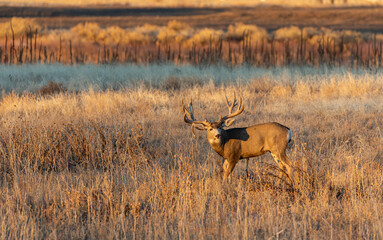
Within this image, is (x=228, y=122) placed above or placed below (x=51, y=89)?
above

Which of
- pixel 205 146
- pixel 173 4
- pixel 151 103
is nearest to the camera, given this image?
pixel 205 146

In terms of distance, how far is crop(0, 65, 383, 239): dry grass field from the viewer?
5047 mm

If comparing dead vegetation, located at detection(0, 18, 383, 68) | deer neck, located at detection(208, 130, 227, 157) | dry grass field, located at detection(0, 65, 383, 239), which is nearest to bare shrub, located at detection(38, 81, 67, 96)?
dry grass field, located at detection(0, 65, 383, 239)

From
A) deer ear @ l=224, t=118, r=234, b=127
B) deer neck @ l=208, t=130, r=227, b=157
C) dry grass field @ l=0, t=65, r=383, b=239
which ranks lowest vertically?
dry grass field @ l=0, t=65, r=383, b=239

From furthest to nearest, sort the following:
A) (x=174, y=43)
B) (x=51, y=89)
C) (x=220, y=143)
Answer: (x=174, y=43) < (x=51, y=89) < (x=220, y=143)

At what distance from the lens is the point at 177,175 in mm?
6527

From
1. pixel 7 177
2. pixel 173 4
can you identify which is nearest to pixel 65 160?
pixel 7 177

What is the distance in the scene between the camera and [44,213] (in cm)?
546

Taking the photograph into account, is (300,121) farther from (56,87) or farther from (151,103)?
(56,87)

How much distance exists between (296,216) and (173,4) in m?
79.2

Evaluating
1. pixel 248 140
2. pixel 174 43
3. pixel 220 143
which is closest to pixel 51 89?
pixel 220 143

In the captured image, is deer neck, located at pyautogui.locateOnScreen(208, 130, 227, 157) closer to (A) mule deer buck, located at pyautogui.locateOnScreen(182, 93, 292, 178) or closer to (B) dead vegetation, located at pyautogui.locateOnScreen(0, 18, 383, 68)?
(A) mule deer buck, located at pyautogui.locateOnScreen(182, 93, 292, 178)

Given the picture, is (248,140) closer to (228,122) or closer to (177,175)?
(228,122)

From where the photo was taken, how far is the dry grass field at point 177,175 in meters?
5.05
